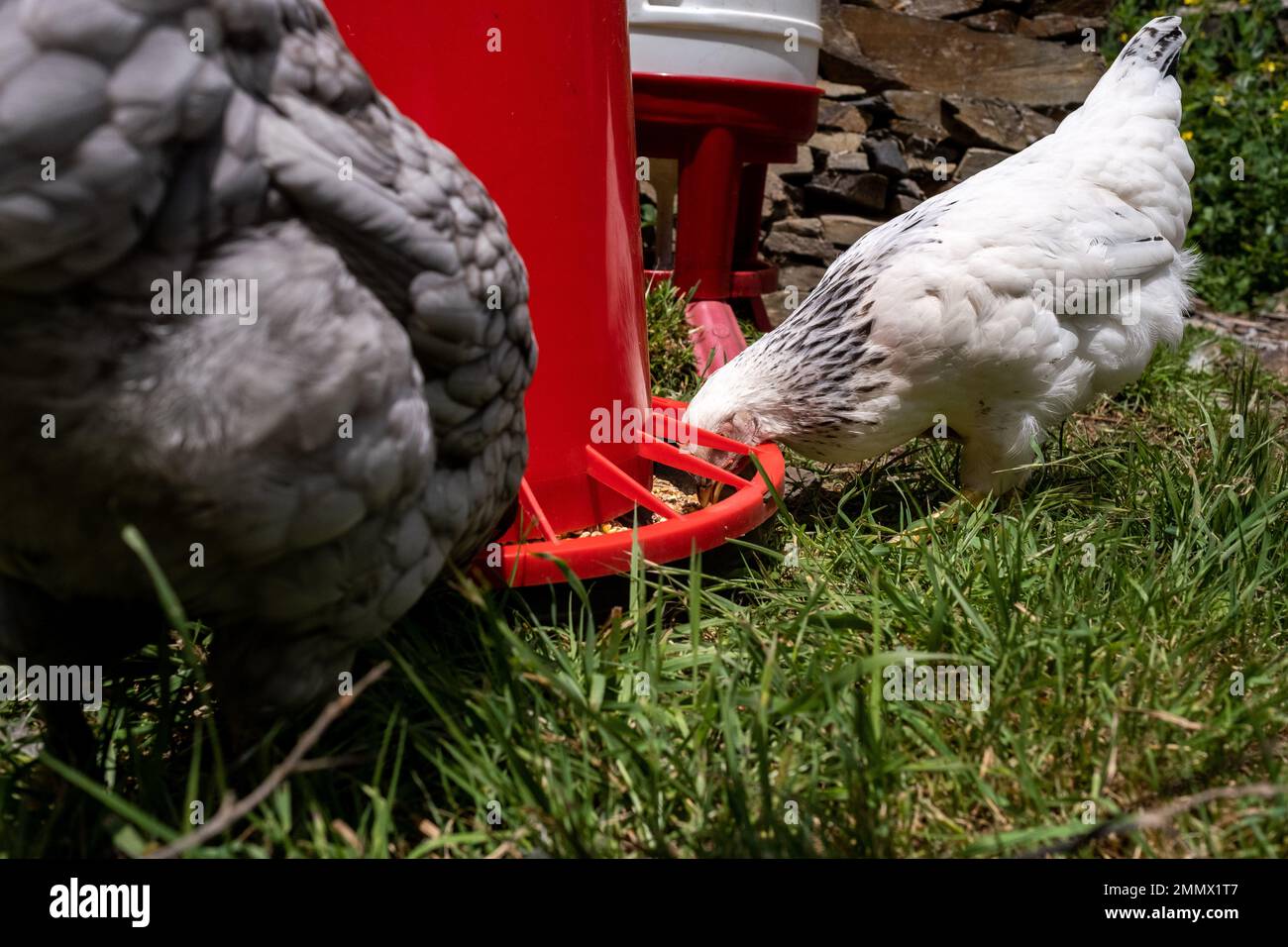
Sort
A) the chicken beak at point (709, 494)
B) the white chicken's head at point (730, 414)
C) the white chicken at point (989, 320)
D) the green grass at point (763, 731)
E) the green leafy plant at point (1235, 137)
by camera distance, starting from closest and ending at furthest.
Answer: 1. the green grass at point (763, 731)
2. the chicken beak at point (709, 494)
3. the white chicken at point (989, 320)
4. the white chicken's head at point (730, 414)
5. the green leafy plant at point (1235, 137)

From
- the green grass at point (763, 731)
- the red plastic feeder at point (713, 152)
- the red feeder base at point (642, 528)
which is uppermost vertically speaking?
the red plastic feeder at point (713, 152)

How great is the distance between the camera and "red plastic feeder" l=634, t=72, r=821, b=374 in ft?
10.9

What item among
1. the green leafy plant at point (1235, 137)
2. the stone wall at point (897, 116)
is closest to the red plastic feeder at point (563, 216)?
the stone wall at point (897, 116)

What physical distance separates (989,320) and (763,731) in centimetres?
148

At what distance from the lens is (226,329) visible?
956 millimetres

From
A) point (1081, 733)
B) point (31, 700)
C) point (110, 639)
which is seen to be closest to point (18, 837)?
point (110, 639)

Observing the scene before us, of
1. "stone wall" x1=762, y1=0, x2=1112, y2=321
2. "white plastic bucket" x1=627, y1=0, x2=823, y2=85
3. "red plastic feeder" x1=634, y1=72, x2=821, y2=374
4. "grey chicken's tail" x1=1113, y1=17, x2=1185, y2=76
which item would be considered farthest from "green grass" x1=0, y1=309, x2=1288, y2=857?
"stone wall" x1=762, y1=0, x2=1112, y2=321

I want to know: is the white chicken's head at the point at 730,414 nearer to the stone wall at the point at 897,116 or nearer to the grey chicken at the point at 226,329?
the grey chicken at the point at 226,329

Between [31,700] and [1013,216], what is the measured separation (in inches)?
89.9

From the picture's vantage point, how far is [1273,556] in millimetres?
1910

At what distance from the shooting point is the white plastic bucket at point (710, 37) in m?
3.22

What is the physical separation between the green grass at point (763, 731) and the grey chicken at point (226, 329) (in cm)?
12

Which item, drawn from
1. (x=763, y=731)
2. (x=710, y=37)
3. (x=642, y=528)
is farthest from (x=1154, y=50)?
(x=763, y=731)

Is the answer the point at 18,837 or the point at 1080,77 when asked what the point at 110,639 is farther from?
the point at 1080,77
